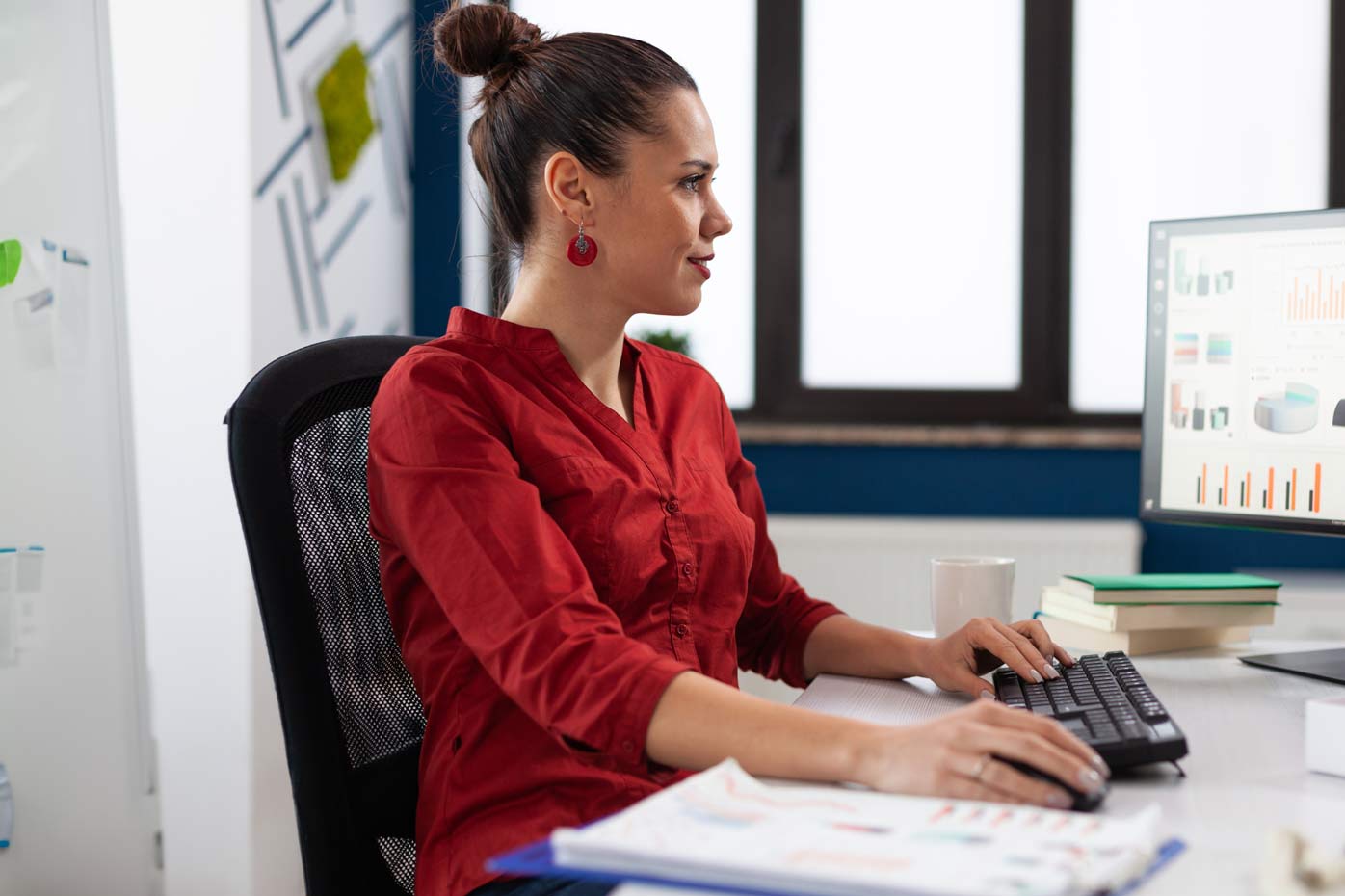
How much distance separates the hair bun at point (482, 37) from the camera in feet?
4.07

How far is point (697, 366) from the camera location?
4.58ft

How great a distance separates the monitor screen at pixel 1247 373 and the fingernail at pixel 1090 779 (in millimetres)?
671

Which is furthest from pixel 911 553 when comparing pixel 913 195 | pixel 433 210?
pixel 433 210

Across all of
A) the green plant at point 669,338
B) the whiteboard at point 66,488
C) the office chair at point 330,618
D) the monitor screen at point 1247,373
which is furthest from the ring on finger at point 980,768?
the green plant at point 669,338

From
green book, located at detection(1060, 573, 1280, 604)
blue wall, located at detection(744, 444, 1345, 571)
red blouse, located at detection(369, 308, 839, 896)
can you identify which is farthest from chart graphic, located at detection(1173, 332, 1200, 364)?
blue wall, located at detection(744, 444, 1345, 571)

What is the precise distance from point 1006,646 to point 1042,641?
0.04 meters

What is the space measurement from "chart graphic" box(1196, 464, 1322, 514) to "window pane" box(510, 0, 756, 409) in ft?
6.00

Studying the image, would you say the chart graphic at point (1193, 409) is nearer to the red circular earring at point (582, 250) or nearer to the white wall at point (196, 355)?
the red circular earring at point (582, 250)

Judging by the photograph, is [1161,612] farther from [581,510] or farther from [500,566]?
[500,566]

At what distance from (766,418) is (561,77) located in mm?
1991

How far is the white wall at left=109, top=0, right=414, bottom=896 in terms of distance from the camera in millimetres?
2248

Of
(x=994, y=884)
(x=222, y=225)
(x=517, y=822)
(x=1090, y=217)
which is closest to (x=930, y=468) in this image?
(x=1090, y=217)

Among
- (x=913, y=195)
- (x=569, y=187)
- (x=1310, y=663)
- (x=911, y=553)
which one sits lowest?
(x=911, y=553)

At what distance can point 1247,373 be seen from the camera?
1.32m
